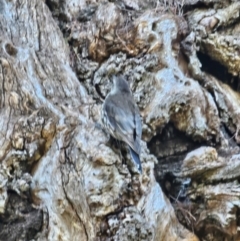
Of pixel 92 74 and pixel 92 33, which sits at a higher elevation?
pixel 92 33

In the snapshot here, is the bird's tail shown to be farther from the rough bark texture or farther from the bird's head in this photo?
the bird's head

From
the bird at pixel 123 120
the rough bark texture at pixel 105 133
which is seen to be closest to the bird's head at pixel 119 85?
the bird at pixel 123 120

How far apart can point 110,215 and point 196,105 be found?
3.34ft

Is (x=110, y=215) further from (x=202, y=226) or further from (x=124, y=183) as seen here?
(x=202, y=226)

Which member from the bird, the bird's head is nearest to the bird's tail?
the bird

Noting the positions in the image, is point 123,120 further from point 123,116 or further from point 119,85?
point 119,85

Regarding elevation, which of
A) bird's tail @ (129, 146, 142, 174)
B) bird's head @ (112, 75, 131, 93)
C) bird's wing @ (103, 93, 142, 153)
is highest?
bird's head @ (112, 75, 131, 93)

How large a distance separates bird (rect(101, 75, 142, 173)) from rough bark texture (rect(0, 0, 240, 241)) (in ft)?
0.24

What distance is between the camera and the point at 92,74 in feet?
11.6

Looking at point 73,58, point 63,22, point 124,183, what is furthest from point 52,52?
point 124,183

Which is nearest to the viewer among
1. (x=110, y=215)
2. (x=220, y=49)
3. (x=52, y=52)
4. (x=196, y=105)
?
(x=110, y=215)

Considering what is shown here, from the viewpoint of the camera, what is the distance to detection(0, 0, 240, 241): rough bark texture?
254 centimetres

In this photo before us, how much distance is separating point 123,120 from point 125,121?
0.01 m

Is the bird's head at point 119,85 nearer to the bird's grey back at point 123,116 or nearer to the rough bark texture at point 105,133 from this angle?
the bird's grey back at point 123,116
